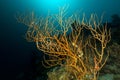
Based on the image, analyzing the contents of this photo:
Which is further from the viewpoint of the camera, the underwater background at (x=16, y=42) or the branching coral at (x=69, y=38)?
the underwater background at (x=16, y=42)

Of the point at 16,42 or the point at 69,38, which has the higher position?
the point at 16,42

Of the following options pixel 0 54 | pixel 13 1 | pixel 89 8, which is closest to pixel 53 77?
pixel 0 54

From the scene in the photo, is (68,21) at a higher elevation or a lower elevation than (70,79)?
higher

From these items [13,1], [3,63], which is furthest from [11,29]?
[13,1]

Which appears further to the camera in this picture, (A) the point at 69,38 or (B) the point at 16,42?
(B) the point at 16,42

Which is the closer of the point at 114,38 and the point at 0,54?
the point at 114,38

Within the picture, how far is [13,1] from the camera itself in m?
62.9

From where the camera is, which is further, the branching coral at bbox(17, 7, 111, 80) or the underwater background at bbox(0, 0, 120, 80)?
the underwater background at bbox(0, 0, 120, 80)

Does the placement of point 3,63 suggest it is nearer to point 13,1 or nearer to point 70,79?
point 70,79

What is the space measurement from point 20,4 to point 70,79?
63.9m

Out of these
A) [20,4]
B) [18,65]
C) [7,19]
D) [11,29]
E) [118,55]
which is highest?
[20,4]

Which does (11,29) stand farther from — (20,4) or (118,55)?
(118,55)

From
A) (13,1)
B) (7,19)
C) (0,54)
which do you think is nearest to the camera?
(0,54)

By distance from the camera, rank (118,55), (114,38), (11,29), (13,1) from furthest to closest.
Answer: (13,1)
(11,29)
(114,38)
(118,55)
